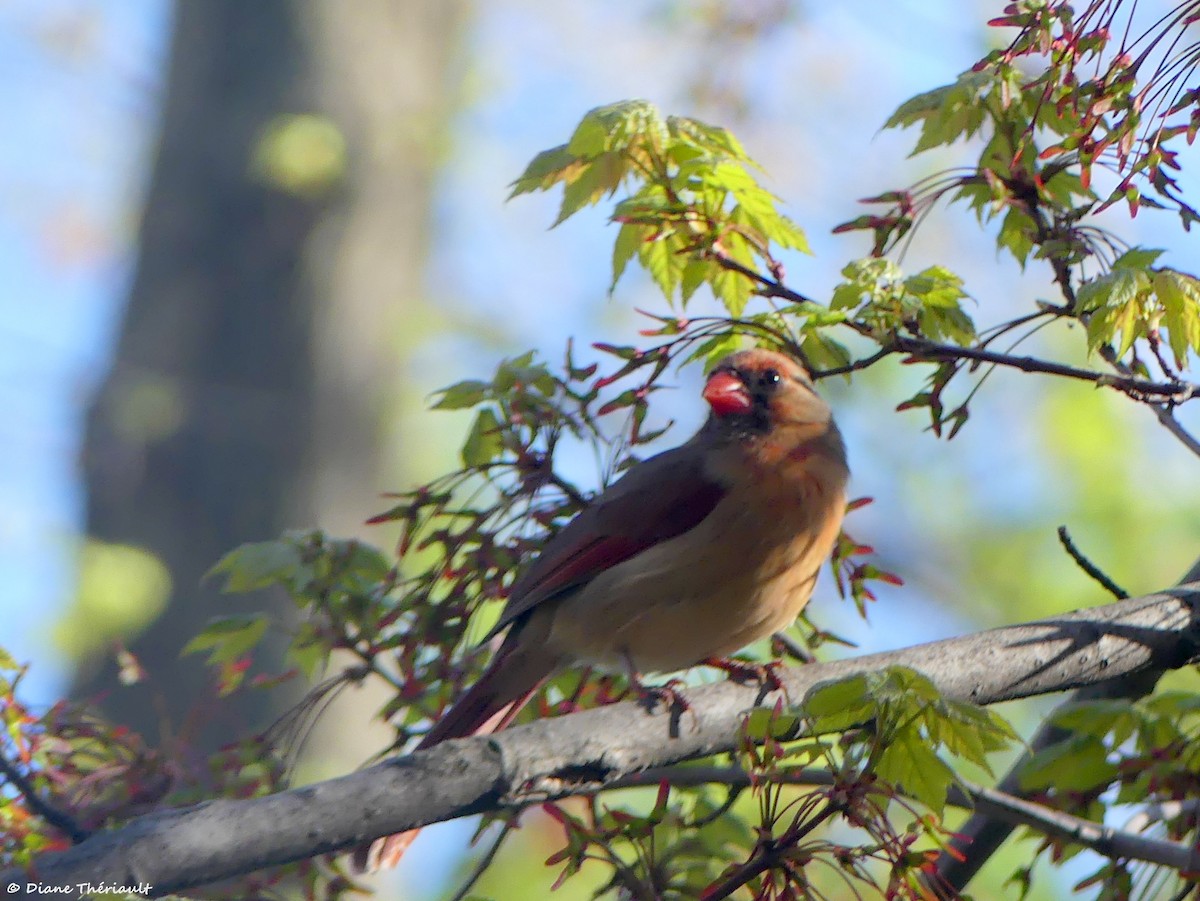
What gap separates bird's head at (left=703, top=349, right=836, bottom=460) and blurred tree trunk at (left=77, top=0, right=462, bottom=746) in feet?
11.7

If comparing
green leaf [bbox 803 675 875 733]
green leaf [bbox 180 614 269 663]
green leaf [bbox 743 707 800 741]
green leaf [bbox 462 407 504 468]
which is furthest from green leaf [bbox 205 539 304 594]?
green leaf [bbox 803 675 875 733]

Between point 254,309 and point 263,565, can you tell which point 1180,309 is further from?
point 254,309

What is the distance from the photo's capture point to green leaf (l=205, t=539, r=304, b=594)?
345cm

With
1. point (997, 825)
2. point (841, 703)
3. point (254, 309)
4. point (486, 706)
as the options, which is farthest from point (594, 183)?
point (254, 309)

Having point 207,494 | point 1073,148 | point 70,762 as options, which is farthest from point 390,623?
point 207,494

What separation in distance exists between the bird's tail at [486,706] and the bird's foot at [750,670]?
430 millimetres

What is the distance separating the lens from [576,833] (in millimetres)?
2777

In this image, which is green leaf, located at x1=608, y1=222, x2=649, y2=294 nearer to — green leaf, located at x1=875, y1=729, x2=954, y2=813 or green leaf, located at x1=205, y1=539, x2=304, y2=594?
green leaf, located at x1=205, y1=539, x2=304, y2=594

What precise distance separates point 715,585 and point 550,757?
120 centimetres

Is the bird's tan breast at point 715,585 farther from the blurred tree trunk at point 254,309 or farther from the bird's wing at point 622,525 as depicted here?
the blurred tree trunk at point 254,309

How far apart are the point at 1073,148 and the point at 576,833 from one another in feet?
5.08

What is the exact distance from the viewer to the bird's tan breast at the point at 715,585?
352cm

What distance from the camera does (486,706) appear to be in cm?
360

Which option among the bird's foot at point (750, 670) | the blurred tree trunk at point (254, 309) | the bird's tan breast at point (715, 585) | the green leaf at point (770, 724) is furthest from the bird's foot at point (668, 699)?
the blurred tree trunk at point (254, 309)
